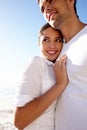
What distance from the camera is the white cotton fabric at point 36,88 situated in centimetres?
297

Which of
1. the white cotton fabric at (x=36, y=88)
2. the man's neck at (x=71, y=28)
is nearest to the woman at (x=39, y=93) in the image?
the white cotton fabric at (x=36, y=88)

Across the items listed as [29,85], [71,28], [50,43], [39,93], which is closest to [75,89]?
[39,93]

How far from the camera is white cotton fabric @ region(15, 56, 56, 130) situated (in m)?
2.97

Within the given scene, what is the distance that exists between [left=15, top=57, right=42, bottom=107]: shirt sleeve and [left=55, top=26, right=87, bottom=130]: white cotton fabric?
1.00ft

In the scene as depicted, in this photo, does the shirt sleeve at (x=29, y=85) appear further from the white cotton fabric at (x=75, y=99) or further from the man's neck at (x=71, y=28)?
the man's neck at (x=71, y=28)

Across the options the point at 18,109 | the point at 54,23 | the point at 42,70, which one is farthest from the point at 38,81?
the point at 54,23

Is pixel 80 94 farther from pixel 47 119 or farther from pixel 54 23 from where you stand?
pixel 54 23

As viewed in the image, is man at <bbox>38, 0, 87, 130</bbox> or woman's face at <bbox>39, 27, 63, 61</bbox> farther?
woman's face at <bbox>39, 27, 63, 61</bbox>

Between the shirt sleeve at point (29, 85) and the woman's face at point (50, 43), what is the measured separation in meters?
0.42

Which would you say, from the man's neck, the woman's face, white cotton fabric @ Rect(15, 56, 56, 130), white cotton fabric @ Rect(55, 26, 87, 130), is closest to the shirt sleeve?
white cotton fabric @ Rect(15, 56, 56, 130)

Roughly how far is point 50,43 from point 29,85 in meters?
0.75

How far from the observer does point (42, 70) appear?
313cm

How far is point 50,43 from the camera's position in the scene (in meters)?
3.54

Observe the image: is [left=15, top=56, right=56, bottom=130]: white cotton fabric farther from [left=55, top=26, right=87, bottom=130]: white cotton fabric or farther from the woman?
[left=55, top=26, right=87, bottom=130]: white cotton fabric
